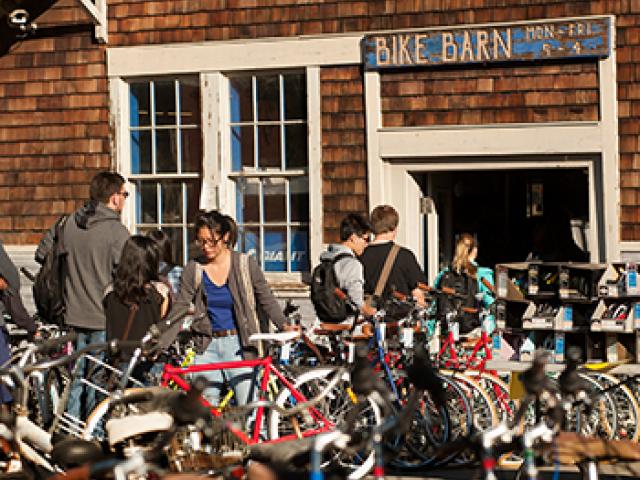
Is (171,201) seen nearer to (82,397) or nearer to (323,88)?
(323,88)

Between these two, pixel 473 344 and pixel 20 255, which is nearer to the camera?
pixel 473 344

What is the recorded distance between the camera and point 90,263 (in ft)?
25.7

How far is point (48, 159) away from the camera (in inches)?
480

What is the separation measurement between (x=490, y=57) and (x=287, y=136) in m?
2.27

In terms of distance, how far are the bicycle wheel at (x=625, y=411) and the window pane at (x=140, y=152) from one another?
5.85 m

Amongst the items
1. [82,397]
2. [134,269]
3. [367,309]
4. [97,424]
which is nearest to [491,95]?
[367,309]

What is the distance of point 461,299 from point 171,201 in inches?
157

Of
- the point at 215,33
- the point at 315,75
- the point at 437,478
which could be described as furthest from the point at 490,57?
the point at 437,478

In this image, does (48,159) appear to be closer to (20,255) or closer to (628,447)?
(20,255)

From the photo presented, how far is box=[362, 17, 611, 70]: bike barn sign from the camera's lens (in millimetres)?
10148

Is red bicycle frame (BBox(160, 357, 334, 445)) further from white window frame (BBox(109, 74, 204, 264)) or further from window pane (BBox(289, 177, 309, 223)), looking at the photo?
white window frame (BBox(109, 74, 204, 264))

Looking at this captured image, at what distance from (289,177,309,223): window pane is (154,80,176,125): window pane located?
1.50m

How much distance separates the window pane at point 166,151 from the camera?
1205 centimetres

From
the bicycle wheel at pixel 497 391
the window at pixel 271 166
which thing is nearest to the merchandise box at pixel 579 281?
the bicycle wheel at pixel 497 391
